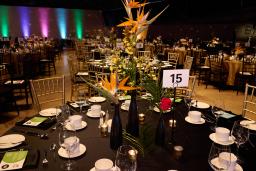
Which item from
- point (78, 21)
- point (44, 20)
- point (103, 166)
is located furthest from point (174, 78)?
point (78, 21)

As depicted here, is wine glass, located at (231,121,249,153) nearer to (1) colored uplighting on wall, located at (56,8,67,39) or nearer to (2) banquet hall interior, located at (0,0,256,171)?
(2) banquet hall interior, located at (0,0,256,171)

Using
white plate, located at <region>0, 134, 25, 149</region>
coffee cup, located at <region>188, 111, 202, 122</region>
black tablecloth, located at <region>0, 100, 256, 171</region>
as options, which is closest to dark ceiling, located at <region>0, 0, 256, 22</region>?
coffee cup, located at <region>188, 111, 202, 122</region>

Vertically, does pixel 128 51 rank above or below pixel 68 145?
above

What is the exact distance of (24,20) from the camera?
12.7 metres

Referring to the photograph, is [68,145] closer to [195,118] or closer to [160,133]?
[160,133]

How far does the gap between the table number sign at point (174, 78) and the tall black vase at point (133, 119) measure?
237 millimetres

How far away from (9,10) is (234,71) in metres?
11.7

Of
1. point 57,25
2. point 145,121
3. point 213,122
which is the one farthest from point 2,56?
point 57,25

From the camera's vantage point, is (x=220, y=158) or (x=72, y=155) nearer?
(x=220, y=158)

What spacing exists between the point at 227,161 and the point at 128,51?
2.82ft

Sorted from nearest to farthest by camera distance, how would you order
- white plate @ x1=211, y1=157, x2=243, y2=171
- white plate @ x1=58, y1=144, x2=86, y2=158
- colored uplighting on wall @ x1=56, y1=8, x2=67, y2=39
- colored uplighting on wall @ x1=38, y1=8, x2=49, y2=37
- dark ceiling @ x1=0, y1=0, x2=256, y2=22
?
white plate @ x1=211, y1=157, x2=243, y2=171, white plate @ x1=58, y1=144, x2=86, y2=158, dark ceiling @ x1=0, y1=0, x2=256, y2=22, colored uplighting on wall @ x1=38, y1=8, x2=49, y2=37, colored uplighting on wall @ x1=56, y1=8, x2=67, y2=39

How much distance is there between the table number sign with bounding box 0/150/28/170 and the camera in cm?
127

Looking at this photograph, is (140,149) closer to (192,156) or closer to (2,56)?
(192,156)

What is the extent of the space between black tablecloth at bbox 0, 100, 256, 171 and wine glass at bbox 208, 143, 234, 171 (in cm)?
7
